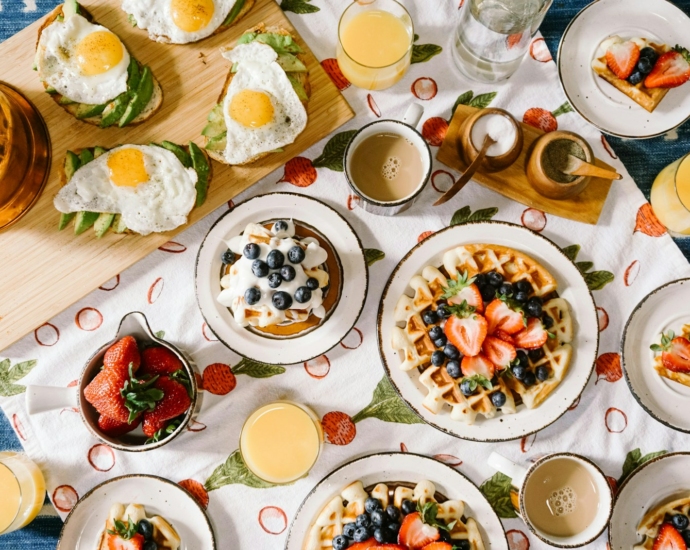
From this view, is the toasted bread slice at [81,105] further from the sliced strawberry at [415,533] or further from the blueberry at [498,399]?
the sliced strawberry at [415,533]

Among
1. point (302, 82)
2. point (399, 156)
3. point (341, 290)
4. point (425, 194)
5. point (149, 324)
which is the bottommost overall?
point (149, 324)

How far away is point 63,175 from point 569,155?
7.27 ft

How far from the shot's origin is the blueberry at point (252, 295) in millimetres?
2336

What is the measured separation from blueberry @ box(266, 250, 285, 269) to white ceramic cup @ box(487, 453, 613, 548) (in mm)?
1309

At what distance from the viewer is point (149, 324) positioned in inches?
106

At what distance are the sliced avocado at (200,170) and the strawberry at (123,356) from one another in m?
0.66

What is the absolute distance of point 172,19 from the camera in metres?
2.65

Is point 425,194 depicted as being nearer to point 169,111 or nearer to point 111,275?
point 169,111

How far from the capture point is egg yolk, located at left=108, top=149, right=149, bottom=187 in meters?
2.59

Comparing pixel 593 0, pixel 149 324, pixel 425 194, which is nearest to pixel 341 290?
pixel 425 194

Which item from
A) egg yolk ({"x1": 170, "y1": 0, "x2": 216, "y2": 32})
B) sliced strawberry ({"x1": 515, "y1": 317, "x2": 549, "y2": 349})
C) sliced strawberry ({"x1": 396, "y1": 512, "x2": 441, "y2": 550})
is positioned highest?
egg yolk ({"x1": 170, "y1": 0, "x2": 216, "y2": 32})

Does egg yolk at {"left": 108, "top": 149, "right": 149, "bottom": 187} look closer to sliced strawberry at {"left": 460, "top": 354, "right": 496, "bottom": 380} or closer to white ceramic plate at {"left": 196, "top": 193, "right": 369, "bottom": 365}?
white ceramic plate at {"left": 196, "top": 193, "right": 369, "bottom": 365}

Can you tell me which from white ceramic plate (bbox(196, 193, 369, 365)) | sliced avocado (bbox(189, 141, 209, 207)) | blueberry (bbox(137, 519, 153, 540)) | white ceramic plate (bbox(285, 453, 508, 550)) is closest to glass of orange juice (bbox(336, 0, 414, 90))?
white ceramic plate (bbox(196, 193, 369, 365))

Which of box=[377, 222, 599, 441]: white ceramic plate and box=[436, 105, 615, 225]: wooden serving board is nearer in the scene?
box=[377, 222, 599, 441]: white ceramic plate
